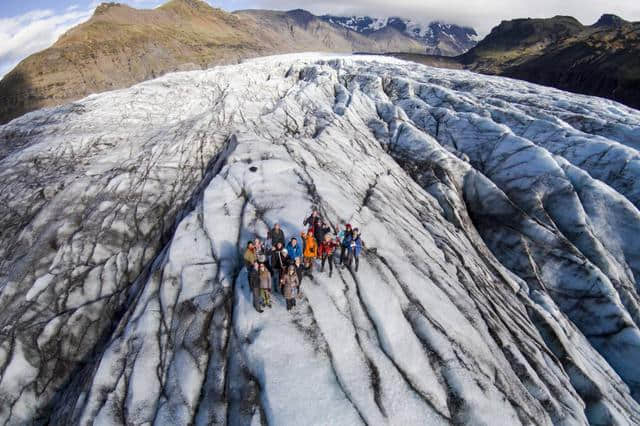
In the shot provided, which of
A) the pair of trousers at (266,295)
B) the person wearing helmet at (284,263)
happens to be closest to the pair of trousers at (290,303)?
the person wearing helmet at (284,263)

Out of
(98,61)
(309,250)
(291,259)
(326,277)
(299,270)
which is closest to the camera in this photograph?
(291,259)

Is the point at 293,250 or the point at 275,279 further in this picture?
the point at 275,279

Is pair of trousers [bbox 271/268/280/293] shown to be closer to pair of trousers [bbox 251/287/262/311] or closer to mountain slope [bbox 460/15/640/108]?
pair of trousers [bbox 251/287/262/311]

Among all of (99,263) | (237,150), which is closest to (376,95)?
(237,150)

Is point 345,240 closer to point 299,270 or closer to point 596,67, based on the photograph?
point 299,270

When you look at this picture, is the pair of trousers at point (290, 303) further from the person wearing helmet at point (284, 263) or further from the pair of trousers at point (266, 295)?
the pair of trousers at point (266, 295)

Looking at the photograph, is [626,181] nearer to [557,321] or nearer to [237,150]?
[557,321]

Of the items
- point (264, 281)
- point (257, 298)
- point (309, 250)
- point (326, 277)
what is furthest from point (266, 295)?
point (326, 277)
